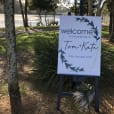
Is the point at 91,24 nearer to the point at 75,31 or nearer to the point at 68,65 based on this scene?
the point at 75,31

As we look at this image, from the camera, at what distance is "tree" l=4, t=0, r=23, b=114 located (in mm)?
5411

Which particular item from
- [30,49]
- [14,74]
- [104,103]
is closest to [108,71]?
[104,103]

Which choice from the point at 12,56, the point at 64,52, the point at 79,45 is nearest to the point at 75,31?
the point at 79,45

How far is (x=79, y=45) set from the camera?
17.6 feet

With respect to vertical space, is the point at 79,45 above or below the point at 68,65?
above

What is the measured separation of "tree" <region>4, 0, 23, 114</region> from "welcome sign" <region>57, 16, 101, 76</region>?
831mm

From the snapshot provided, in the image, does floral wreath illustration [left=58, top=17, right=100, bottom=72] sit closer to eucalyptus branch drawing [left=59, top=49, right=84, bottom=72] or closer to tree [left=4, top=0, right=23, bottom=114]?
eucalyptus branch drawing [left=59, top=49, right=84, bottom=72]

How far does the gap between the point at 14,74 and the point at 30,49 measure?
4708 mm

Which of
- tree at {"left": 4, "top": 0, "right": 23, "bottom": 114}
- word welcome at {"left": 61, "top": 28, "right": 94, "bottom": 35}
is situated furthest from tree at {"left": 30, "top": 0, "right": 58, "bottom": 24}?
word welcome at {"left": 61, "top": 28, "right": 94, "bottom": 35}

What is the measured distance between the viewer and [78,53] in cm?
538

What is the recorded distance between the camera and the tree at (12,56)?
541 centimetres

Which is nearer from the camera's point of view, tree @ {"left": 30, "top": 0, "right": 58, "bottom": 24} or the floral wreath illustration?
the floral wreath illustration

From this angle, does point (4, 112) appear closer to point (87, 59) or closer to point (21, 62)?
point (87, 59)

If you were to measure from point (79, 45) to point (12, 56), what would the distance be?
1175 mm
